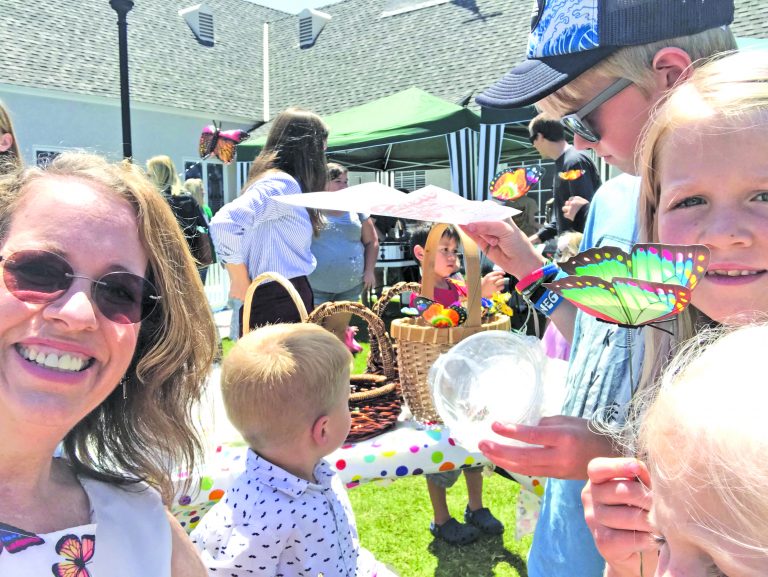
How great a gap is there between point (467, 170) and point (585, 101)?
23.8ft

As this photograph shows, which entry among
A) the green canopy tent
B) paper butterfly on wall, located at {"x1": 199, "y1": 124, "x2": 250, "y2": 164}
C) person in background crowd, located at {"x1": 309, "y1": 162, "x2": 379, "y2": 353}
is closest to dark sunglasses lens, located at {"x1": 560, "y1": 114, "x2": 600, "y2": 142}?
person in background crowd, located at {"x1": 309, "y1": 162, "x2": 379, "y2": 353}

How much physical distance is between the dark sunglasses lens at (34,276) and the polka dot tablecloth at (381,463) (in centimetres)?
107

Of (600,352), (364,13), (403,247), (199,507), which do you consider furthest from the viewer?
(364,13)

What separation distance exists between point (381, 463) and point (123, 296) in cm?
136

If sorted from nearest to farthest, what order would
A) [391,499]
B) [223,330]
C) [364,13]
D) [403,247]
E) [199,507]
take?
[199,507]
[391,499]
[223,330]
[403,247]
[364,13]

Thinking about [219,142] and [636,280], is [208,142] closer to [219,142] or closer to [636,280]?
[219,142]

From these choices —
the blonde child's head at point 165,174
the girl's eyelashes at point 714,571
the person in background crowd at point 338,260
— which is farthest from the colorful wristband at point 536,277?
the blonde child's head at point 165,174

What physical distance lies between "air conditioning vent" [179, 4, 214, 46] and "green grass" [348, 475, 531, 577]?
1707 centimetres

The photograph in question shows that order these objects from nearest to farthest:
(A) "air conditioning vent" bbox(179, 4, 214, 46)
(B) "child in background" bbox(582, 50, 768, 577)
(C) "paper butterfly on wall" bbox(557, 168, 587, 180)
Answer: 1. (B) "child in background" bbox(582, 50, 768, 577)
2. (C) "paper butterfly on wall" bbox(557, 168, 587, 180)
3. (A) "air conditioning vent" bbox(179, 4, 214, 46)

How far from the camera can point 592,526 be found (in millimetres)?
958

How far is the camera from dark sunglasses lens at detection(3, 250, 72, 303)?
40.9 inches

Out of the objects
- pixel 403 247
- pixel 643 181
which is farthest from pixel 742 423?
pixel 403 247

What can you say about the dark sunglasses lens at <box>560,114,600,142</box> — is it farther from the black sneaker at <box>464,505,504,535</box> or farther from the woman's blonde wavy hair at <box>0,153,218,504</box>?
the black sneaker at <box>464,505,504,535</box>

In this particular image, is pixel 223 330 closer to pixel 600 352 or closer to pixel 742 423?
pixel 600 352
